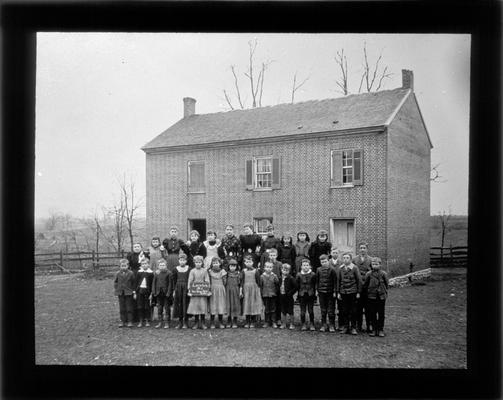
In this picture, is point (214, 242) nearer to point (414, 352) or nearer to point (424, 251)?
point (414, 352)

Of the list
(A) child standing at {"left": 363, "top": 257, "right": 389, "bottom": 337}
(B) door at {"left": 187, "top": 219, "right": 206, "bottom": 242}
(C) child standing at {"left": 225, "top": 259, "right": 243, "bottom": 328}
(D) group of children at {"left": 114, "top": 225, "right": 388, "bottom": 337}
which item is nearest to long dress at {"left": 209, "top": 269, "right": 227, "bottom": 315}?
(D) group of children at {"left": 114, "top": 225, "right": 388, "bottom": 337}

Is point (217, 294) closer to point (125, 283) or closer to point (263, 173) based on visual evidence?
point (125, 283)

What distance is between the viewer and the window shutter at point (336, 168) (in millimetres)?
14195

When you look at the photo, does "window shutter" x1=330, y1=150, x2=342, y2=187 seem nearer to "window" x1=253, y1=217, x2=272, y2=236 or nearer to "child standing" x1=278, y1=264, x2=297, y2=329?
"window" x1=253, y1=217, x2=272, y2=236

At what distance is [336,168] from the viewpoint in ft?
46.9

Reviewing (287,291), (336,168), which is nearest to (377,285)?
(287,291)

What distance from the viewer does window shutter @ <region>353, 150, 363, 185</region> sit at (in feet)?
45.1

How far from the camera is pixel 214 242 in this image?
8.61 metres
